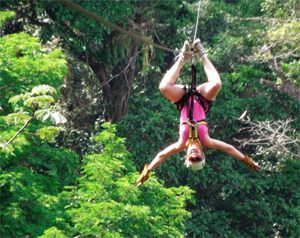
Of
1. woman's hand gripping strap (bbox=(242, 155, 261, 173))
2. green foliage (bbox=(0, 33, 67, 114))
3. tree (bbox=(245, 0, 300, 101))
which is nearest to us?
woman's hand gripping strap (bbox=(242, 155, 261, 173))

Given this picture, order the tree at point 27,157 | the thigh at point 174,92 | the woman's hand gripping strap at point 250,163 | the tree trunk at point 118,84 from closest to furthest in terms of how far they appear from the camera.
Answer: the thigh at point 174,92, the woman's hand gripping strap at point 250,163, the tree at point 27,157, the tree trunk at point 118,84

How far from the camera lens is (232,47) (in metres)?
15.9

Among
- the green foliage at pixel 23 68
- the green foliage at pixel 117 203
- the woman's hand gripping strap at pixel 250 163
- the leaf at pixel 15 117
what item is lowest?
the leaf at pixel 15 117

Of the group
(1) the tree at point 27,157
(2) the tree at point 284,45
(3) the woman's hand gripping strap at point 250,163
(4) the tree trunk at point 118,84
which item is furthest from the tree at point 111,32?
(3) the woman's hand gripping strap at point 250,163

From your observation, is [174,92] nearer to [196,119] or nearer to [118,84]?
[196,119]

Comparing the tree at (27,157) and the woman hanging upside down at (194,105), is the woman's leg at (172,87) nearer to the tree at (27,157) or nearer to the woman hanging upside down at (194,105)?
the woman hanging upside down at (194,105)

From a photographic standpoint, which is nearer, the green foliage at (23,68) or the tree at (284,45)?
the green foliage at (23,68)

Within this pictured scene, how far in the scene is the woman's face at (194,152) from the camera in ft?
15.5

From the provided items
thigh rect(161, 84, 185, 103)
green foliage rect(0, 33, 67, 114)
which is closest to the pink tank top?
thigh rect(161, 84, 185, 103)

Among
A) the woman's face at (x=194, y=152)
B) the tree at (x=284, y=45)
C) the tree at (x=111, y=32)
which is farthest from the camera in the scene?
the tree at (x=111, y=32)

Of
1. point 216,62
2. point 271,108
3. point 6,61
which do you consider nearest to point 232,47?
point 216,62

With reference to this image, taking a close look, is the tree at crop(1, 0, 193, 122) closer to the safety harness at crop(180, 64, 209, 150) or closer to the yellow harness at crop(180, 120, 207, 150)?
the safety harness at crop(180, 64, 209, 150)

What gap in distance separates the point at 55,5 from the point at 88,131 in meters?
3.40

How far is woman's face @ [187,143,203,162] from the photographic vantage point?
4727 mm
